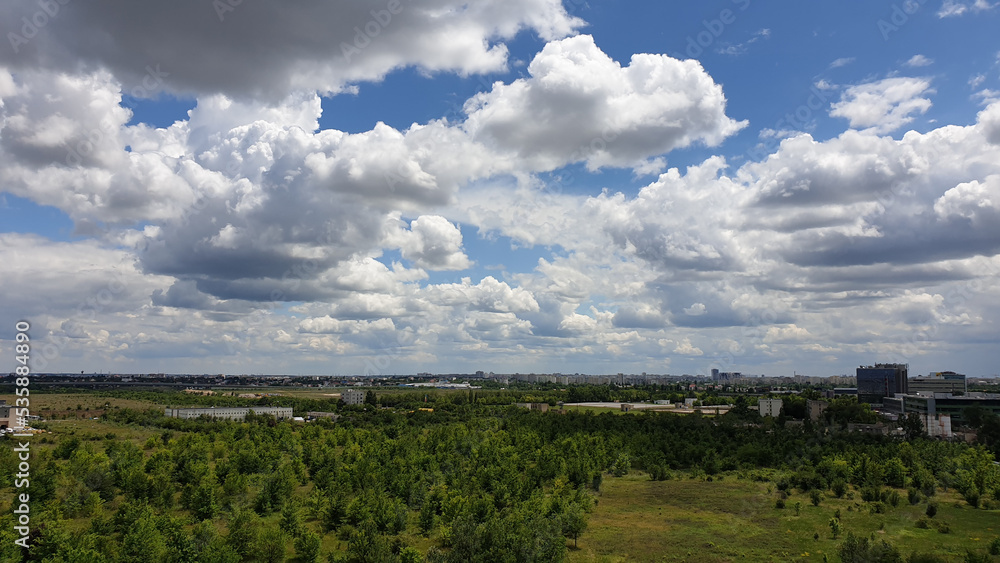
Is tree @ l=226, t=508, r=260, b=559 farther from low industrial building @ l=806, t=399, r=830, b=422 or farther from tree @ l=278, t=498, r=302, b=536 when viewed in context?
low industrial building @ l=806, t=399, r=830, b=422

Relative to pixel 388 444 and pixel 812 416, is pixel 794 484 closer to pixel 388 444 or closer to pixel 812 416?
pixel 388 444

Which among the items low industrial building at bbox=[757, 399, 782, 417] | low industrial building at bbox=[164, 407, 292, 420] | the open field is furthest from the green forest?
low industrial building at bbox=[757, 399, 782, 417]

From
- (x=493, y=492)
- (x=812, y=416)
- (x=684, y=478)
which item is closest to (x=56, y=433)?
(x=493, y=492)

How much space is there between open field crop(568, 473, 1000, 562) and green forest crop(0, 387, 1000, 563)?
0.32 meters

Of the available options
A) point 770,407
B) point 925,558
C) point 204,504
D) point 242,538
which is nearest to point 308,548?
point 242,538

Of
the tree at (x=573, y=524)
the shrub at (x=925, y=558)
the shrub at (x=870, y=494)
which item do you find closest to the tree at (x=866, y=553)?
the shrub at (x=925, y=558)

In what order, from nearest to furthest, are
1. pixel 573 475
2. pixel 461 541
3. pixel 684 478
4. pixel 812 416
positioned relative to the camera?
pixel 461 541 → pixel 573 475 → pixel 684 478 → pixel 812 416

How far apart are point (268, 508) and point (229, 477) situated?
9777mm

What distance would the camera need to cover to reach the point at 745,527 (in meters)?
62.1

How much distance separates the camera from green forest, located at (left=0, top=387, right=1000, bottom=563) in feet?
153

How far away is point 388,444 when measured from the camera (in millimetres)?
102562

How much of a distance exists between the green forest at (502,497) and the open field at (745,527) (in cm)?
32

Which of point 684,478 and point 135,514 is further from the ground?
point 135,514

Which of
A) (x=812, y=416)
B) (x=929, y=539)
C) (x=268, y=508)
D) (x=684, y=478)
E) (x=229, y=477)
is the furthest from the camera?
(x=812, y=416)
